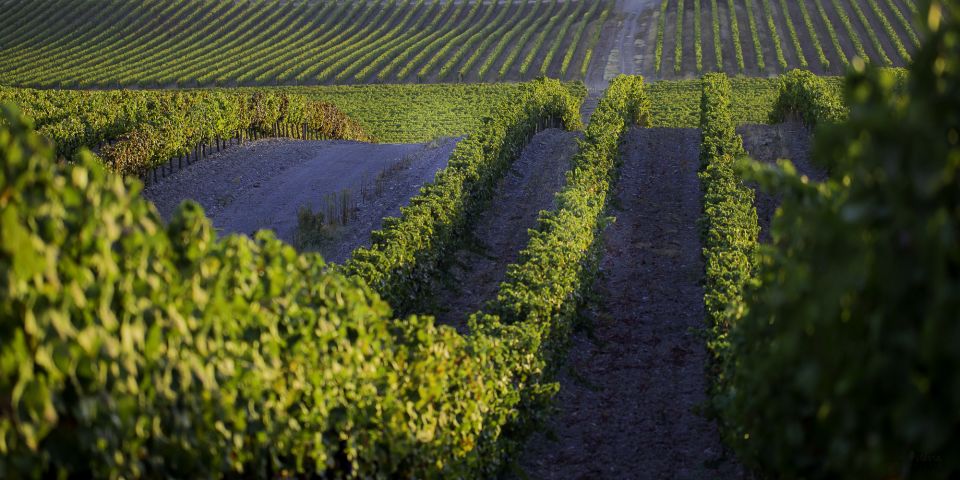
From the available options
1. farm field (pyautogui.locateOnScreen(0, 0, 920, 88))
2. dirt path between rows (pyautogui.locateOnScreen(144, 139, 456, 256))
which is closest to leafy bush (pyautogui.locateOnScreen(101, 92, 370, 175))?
dirt path between rows (pyautogui.locateOnScreen(144, 139, 456, 256))

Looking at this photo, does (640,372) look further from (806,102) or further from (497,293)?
(806,102)

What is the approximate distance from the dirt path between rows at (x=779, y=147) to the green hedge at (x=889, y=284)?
1731cm

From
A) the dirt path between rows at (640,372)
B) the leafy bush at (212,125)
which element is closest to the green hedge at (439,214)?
the dirt path between rows at (640,372)

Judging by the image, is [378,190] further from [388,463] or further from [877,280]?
[877,280]

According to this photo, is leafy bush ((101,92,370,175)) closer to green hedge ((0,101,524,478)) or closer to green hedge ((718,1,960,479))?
green hedge ((0,101,524,478))

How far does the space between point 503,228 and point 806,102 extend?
1325 cm

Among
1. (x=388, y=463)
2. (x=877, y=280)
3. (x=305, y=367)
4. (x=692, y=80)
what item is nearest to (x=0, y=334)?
(x=305, y=367)

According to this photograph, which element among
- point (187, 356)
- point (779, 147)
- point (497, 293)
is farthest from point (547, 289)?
point (779, 147)

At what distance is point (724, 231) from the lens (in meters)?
15.7

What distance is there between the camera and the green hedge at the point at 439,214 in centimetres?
1511

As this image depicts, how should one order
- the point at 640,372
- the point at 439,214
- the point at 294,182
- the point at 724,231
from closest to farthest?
the point at 640,372 < the point at 724,231 < the point at 439,214 < the point at 294,182

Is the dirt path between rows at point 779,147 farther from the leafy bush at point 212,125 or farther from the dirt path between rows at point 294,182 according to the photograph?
the leafy bush at point 212,125

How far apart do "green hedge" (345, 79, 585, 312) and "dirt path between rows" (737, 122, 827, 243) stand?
255 inches

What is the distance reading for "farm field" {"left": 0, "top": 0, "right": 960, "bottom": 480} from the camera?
4.14m
